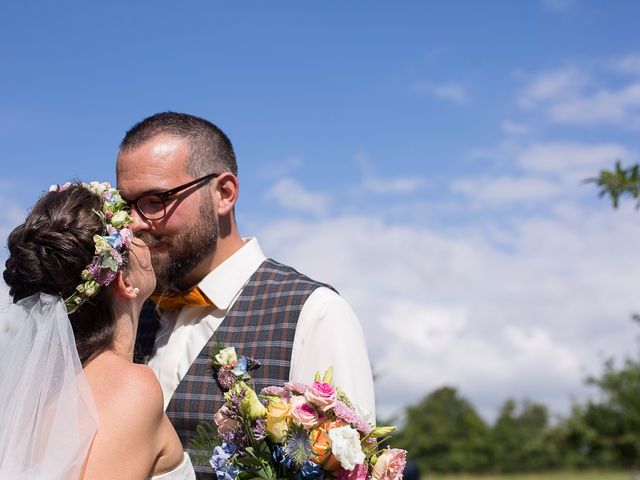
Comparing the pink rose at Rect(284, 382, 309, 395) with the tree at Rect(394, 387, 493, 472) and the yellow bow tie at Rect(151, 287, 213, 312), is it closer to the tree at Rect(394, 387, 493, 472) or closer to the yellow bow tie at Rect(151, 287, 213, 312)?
the yellow bow tie at Rect(151, 287, 213, 312)

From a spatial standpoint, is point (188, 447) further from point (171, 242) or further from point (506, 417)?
point (506, 417)

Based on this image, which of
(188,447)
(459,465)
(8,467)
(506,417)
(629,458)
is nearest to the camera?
(8,467)

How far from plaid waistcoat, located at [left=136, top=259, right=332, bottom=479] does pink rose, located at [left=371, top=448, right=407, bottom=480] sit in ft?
2.75

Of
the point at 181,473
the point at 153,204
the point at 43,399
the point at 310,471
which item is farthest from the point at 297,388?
the point at 153,204

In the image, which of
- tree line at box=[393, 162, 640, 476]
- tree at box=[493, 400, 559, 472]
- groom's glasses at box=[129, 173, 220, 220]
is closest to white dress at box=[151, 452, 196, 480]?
groom's glasses at box=[129, 173, 220, 220]

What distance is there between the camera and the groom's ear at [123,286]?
306cm

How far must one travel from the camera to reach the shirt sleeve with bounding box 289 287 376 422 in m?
3.57

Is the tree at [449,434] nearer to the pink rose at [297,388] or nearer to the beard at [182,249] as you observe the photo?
the beard at [182,249]

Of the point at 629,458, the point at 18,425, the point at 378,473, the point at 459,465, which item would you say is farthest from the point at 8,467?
the point at 459,465

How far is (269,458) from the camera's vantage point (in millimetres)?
2965

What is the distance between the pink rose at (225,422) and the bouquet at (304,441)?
2.1 inches

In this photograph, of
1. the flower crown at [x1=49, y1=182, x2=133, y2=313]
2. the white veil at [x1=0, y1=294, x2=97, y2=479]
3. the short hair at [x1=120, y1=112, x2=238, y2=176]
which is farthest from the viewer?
Answer: the short hair at [x1=120, y1=112, x2=238, y2=176]

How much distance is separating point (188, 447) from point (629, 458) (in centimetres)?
3451

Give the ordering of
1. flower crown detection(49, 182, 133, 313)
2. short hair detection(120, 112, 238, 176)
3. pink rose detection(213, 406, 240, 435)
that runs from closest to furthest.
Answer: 1. flower crown detection(49, 182, 133, 313)
2. pink rose detection(213, 406, 240, 435)
3. short hair detection(120, 112, 238, 176)
